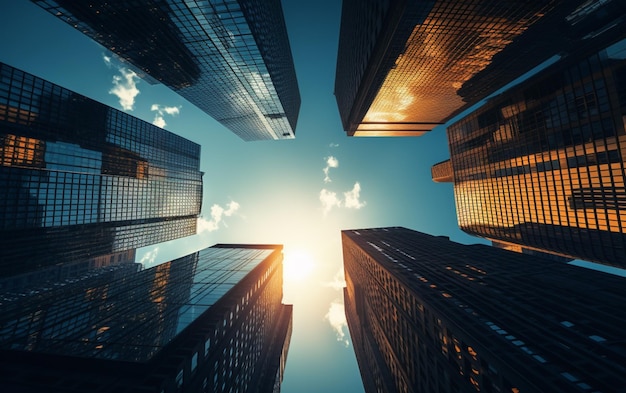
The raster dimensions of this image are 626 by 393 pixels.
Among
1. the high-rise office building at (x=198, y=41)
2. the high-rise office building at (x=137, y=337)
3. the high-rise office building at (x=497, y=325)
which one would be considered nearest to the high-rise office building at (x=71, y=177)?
the high-rise office building at (x=198, y=41)

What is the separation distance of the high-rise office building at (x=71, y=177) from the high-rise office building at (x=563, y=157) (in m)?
129

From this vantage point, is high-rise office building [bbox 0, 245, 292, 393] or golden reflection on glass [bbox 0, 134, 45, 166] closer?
high-rise office building [bbox 0, 245, 292, 393]

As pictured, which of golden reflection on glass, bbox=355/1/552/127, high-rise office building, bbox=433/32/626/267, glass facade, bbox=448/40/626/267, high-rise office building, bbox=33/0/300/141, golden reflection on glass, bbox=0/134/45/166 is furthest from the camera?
golden reflection on glass, bbox=0/134/45/166

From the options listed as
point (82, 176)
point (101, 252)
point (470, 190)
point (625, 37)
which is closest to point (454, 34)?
point (625, 37)

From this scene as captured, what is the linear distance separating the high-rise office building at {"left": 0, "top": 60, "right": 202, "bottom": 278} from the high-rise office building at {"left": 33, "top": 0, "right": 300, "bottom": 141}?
2885 centimetres

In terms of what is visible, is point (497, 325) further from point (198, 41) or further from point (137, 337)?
point (198, 41)

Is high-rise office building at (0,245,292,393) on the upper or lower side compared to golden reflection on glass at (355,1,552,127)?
lower

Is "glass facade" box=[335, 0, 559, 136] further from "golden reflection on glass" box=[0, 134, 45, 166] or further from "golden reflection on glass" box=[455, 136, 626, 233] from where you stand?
"golden reflection on glass" box=[0, 134, 45, 166]

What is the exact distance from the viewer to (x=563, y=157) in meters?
53.7

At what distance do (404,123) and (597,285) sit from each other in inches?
3693

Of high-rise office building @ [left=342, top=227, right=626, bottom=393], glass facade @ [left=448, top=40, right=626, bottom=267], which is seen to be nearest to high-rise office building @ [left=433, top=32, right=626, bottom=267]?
glass facade @ [left=448, top=40, right=626, bottom=267]

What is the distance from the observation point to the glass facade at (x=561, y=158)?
44.9 metres

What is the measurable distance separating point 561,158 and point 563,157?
0.49 m

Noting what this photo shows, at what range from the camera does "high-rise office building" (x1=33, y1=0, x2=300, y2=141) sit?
179 ft
